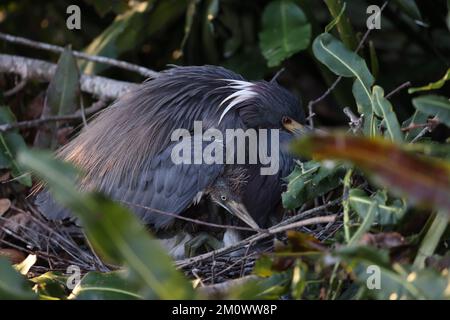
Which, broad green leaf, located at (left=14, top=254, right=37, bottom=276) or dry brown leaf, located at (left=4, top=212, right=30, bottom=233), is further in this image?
dry brown leaf, located at (left=4, top=212, right=30, bottom=233)

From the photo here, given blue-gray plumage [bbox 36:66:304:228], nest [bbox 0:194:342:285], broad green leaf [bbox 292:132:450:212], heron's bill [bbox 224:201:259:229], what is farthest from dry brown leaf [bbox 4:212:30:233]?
broad green leaf [bbox 292:132:450:212]

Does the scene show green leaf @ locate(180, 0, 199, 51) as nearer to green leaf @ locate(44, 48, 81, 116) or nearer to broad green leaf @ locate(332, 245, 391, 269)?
green leaf @ locate(44, 48, 81, 116)

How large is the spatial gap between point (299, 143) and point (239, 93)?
79.3 inches

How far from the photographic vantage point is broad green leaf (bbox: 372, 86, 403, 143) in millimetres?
2861

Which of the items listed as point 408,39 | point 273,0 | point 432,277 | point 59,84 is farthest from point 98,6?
point 432,277

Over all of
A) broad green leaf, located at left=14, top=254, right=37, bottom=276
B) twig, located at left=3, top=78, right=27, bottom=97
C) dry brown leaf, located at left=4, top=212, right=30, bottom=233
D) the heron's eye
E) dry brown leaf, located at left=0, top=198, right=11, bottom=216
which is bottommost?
dry brown leaf, located at left=4, top=212, right=30, bottom=233

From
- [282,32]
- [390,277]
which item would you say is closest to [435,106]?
[390,277]

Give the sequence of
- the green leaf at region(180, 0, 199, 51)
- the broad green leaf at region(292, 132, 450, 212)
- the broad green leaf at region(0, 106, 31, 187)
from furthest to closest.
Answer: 1. the green leaf at region(180, 0, 199, 51)
2. the broad green leaf at region(0, 106, 31, 187)
3. the broad green leaf at region(292, 132, 450, 212)

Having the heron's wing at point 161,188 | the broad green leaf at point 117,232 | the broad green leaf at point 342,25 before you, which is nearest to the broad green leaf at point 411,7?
the broad green leaf at point 342,25

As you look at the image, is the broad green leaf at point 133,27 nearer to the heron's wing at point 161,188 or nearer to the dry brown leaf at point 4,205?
the dry brown leaf at point 4,205

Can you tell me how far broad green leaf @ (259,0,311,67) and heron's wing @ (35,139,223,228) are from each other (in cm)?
106

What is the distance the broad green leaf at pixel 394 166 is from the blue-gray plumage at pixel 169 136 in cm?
169
